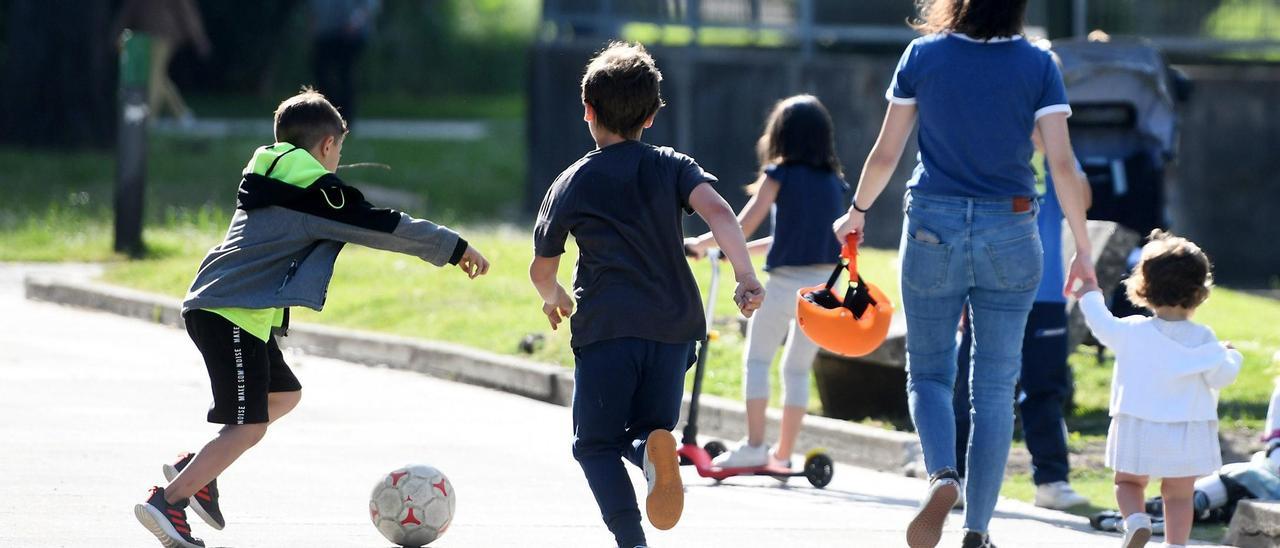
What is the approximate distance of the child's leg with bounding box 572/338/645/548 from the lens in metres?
5.69

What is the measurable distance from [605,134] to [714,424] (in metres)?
3.80

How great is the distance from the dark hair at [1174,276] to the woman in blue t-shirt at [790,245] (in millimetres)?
1946

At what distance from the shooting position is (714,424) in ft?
30.9

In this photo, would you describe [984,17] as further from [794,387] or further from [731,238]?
[794,387]

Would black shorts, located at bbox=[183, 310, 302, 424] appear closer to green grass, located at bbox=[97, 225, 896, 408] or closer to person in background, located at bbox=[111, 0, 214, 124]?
green grass, located at bbox=[97, 225, 896, 408]

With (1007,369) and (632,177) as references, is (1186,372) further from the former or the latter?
(632,177)

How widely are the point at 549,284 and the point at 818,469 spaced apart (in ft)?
8.18

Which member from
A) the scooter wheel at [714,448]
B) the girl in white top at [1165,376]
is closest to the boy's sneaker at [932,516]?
the girl in white top at [1165,376]

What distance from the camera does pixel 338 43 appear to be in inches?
891

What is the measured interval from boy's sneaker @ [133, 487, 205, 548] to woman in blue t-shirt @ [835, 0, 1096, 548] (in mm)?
2151

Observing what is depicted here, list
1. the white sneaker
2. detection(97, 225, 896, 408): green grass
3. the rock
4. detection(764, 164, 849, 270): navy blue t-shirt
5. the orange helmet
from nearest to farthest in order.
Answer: the orange helmet < the rock < detection(764, 164, 849, 270): navy blue t-shirt < the white sneaker < detection(97, 225, 896, 408): green grass

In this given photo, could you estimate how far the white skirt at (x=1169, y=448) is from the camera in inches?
234

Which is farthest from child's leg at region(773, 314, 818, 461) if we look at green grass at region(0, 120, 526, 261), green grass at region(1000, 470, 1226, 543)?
green grass at region(0, 120, 526, 261)

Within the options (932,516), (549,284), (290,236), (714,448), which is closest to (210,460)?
(290,236)
